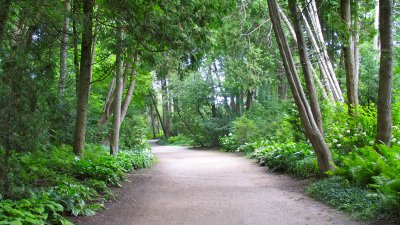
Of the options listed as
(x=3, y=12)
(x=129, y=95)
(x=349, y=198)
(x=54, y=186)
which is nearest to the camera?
(x=3, y=12)

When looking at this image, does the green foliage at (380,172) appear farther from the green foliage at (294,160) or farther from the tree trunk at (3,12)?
the tree trunk at (3,12)

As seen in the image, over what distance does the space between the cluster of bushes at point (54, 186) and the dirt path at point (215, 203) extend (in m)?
0.40

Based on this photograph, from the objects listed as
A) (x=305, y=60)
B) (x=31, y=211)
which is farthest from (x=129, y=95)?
(x=31, y=211)

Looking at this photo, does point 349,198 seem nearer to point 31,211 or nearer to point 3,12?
point 31,211

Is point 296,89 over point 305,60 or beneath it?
beneath

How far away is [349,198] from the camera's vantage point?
258 inches

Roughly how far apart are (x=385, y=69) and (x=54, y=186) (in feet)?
23.4

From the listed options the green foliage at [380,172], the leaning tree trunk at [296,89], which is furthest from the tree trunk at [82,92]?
the green foliage at [380,172]

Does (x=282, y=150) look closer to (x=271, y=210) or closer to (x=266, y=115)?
(x=271, y=210)

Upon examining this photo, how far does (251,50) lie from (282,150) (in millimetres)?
6783

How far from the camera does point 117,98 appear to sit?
12.9m

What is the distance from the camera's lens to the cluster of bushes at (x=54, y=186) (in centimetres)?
481

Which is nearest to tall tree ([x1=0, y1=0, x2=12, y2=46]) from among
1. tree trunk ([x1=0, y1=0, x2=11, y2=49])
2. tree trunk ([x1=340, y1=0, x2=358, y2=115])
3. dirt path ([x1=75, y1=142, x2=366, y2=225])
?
tree trunk ([x1=0, y1=0, x2=11, y2=49])

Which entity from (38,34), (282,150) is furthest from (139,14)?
(282,150)
